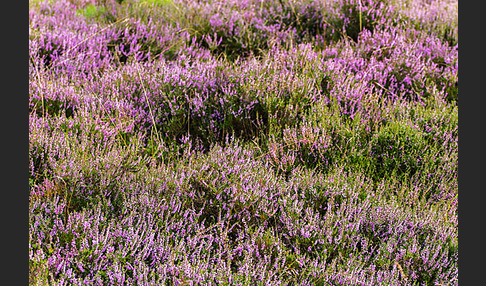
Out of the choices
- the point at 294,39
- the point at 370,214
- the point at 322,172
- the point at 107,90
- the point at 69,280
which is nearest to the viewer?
the point at 69,280

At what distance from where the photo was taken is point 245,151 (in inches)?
108

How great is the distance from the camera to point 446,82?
3736 mm

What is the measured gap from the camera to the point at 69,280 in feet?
6.28

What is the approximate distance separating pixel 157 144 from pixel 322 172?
108 centimetres

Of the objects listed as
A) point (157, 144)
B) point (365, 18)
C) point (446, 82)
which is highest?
point (365, 18)

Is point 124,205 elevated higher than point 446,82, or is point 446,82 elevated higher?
point 446,82

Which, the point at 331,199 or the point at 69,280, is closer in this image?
the point at 69,280

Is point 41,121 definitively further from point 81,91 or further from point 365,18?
point 365,18

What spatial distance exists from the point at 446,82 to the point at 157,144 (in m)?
2.49

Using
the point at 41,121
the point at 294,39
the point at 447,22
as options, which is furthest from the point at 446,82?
the point at 41,121

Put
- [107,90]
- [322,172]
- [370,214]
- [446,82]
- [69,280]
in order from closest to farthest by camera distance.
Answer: [69,280] < [370,214] < [322,172] < [107,90] < [446,82]

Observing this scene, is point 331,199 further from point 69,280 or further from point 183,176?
point 69,280

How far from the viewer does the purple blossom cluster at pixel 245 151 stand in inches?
81.1

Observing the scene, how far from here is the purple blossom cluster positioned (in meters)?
2.06
